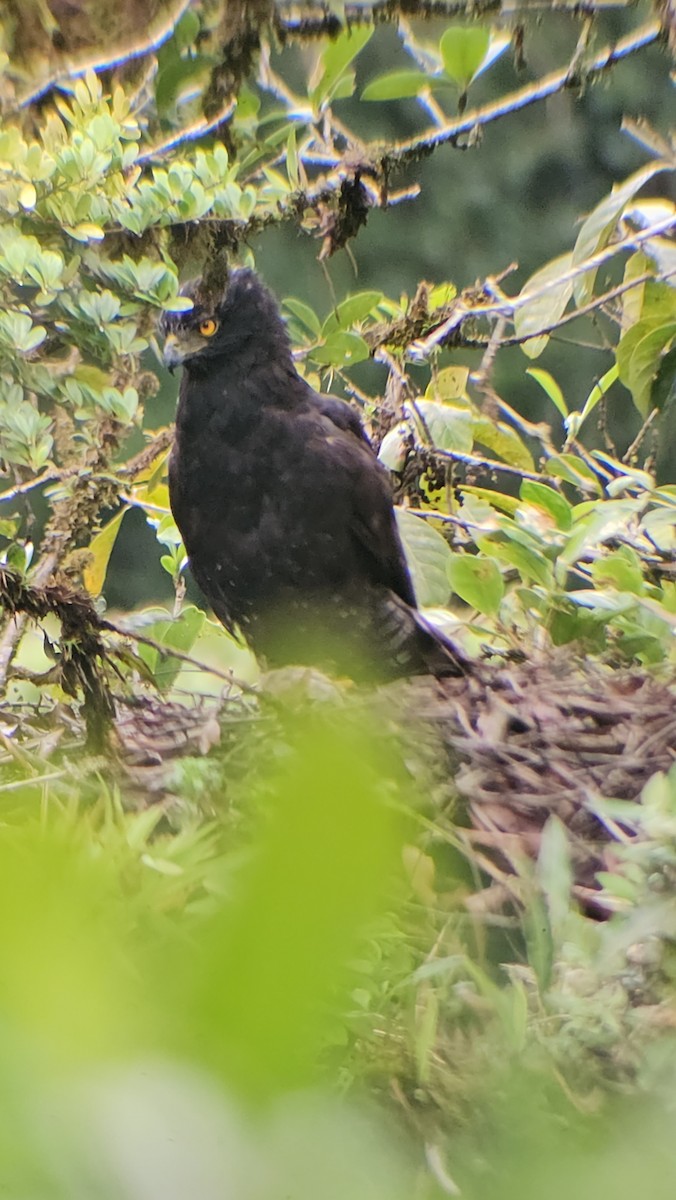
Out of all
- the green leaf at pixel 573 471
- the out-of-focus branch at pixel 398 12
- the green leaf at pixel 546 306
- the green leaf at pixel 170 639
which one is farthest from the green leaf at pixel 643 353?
the green leaf at pixel 170 639

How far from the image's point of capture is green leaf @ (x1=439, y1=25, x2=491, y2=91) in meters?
1.12

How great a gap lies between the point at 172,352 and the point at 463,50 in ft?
1.98

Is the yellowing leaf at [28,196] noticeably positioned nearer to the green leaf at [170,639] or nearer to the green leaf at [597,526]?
the green leaf at [170,639]

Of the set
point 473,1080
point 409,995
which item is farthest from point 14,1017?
point 409,995

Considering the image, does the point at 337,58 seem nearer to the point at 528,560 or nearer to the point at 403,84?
the point at 403,84

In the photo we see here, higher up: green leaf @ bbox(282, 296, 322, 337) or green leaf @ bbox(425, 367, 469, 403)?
green leaf @ bbox(282, 296, 322, 337)

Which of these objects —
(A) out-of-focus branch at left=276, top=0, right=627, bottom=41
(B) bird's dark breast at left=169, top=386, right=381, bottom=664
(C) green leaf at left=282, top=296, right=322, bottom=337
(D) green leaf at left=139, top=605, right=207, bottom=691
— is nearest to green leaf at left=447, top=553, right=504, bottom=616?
(B) bird's dark breast at left=169, top=386, right=381, bottom=664

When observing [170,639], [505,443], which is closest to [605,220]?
[505,443]

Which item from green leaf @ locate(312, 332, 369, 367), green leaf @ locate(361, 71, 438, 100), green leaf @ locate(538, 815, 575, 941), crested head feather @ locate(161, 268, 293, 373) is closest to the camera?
green leaf @ locate(538, 815, 575, 941)

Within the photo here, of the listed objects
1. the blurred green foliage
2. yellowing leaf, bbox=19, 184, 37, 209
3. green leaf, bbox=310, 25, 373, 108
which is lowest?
the blurred green foliage

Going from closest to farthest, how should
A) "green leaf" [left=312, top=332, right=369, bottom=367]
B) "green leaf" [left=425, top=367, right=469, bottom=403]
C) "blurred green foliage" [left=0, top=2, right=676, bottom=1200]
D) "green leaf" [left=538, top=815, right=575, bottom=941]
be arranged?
"blurred green foliage" [left=0, top=2, right=676, bottom=1200] < "green leaf" [left=538, top=815, right=575, bottom=941] < "green leaf" [left=312, top=332, right=369, bottom=367] < "green leaf" [left=425, top=367, right=469, bottom=403]

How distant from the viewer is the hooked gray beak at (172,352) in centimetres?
157

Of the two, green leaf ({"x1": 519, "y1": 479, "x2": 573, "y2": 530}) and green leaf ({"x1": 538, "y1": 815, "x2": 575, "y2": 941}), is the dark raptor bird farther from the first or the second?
green leaf ({"x1": 538, "y1": 815, "x2": 575, "y2": 941})

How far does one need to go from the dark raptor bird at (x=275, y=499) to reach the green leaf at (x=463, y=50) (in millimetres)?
502
